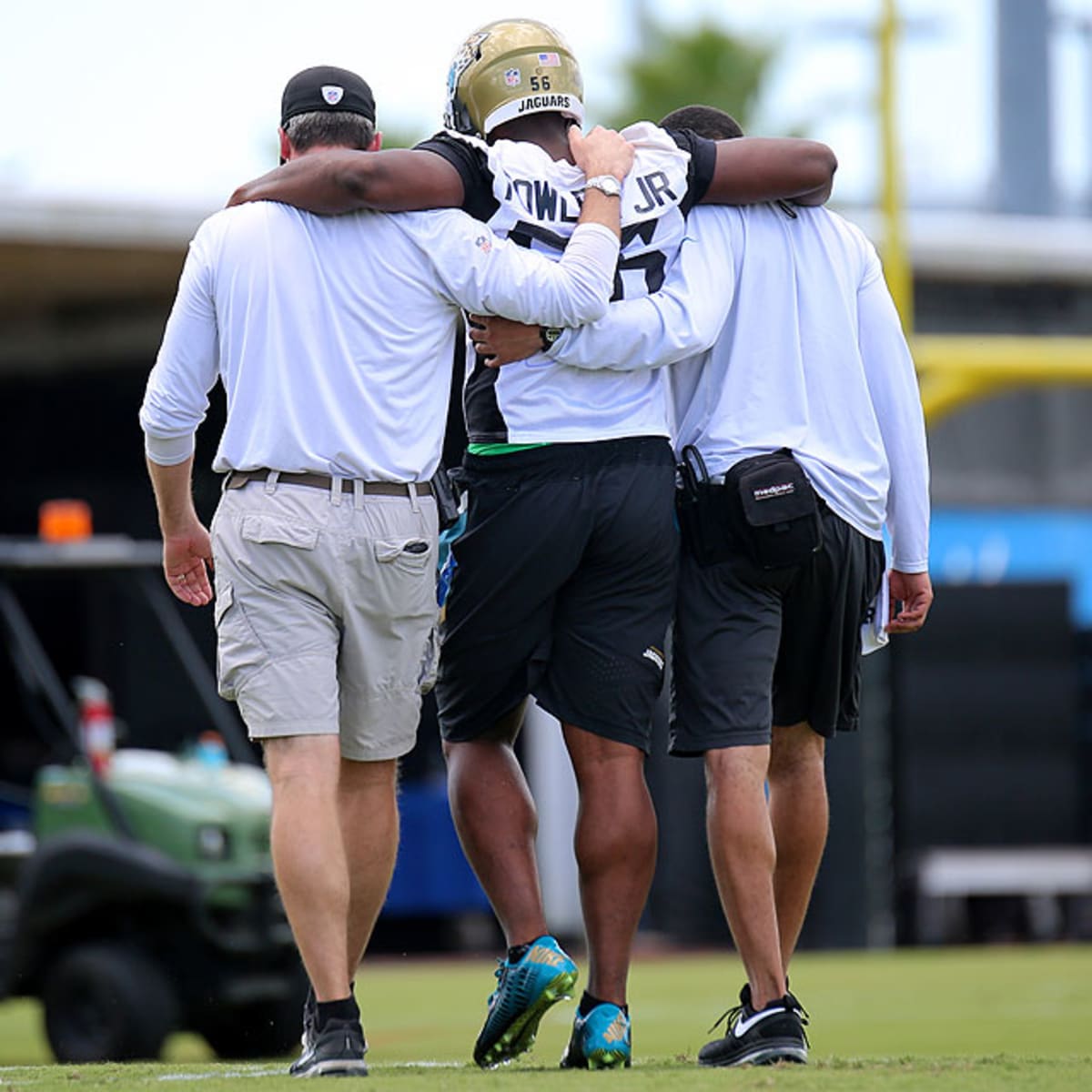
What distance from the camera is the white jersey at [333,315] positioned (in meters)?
5.01

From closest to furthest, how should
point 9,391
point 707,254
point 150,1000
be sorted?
point 707,254
point 150,1000
point 9,391

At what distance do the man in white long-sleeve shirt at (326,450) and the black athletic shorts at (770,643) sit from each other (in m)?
0.58

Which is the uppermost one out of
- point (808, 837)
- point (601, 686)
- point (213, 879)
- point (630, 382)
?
point (630, 382)

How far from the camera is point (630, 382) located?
5219mm

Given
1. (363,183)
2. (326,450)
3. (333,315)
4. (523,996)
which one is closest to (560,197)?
(363,183)

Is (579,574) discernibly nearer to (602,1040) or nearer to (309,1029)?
(602,1040)

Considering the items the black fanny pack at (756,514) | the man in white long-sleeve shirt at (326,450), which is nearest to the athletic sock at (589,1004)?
the man in white long-sleeve shirt at (326,450)

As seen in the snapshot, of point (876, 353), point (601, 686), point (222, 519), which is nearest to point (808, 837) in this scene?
point (601, 686)

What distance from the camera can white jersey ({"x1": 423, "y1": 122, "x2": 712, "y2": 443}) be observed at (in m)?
5.17

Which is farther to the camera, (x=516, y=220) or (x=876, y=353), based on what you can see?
(x=876, y=353)

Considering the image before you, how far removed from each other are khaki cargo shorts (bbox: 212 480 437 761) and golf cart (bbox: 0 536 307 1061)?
568cm

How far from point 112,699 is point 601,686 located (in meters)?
16.0

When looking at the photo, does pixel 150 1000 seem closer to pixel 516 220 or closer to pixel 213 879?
pixel 213 879

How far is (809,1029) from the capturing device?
10961 millimetres
